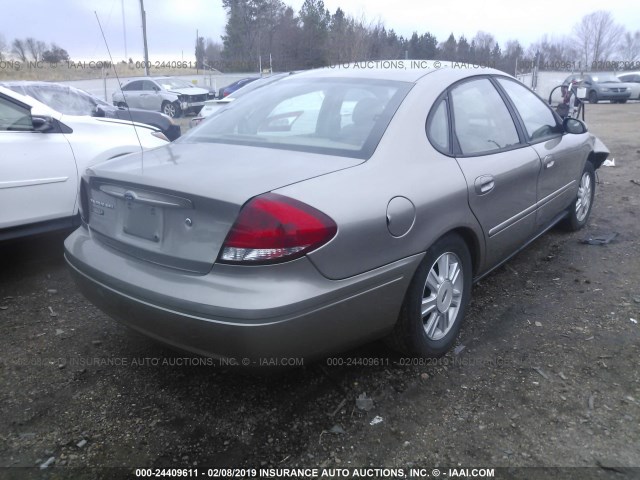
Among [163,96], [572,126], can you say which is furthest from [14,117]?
[163,96]

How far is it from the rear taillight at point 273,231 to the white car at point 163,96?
64.0 ft

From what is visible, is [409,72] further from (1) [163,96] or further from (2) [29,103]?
(1) [163,96]

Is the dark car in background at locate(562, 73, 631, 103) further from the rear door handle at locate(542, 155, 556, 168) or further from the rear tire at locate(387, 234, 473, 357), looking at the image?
the rear tire at locate(387, 234, 473, 357)

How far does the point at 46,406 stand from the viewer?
2584 mm

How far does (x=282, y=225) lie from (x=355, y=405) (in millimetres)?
1016

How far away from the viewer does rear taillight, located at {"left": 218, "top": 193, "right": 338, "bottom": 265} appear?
207 centimetres

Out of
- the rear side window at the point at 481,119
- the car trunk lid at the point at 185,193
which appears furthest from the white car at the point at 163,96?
the car trunk lid at the point at 185,193

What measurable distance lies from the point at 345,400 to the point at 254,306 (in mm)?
847

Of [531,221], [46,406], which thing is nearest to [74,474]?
[46,406]

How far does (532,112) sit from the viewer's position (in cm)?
403

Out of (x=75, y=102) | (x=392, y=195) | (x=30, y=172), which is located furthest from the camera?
(x=75, y=102)

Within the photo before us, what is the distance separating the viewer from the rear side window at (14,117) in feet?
13.8

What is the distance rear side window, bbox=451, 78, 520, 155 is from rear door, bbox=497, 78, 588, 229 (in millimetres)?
227

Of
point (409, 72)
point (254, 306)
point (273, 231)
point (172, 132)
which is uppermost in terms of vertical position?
point (409, 72)
